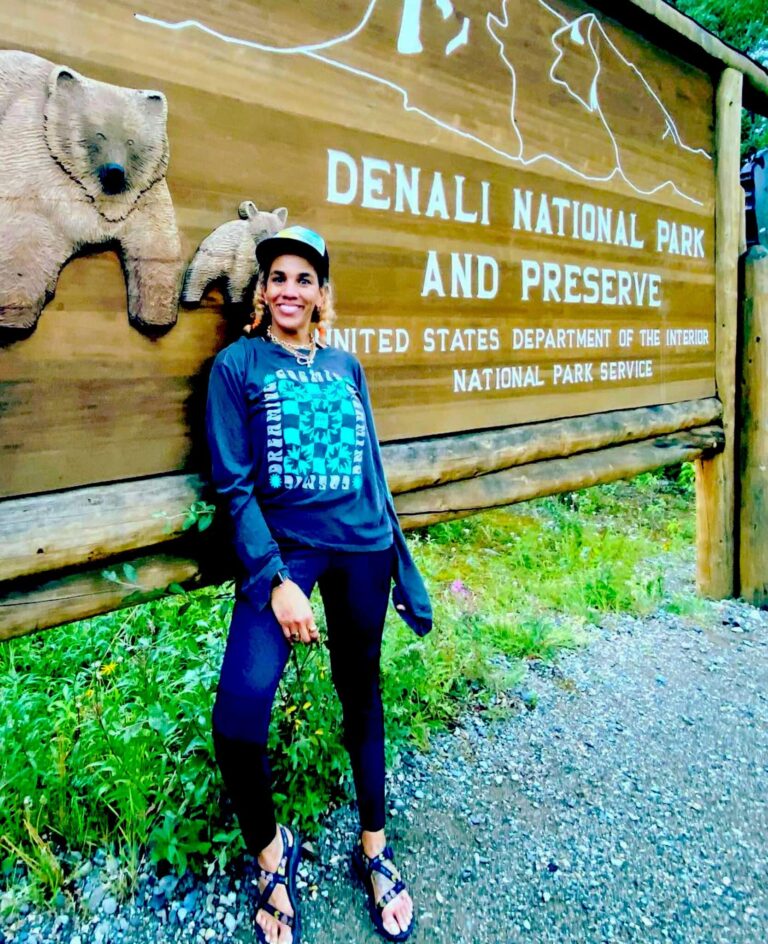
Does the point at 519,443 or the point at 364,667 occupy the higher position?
the point at 519,443

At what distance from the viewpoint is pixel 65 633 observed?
3654mm

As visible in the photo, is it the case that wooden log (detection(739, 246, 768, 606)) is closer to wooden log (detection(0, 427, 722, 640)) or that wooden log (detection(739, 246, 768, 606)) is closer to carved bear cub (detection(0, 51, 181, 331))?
wooden log (detection(0, 427, 722, 640))

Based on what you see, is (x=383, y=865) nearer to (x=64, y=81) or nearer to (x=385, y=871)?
(x=385, y=871)

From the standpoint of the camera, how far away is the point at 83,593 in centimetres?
190

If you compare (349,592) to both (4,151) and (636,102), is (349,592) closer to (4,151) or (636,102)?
(4,151)

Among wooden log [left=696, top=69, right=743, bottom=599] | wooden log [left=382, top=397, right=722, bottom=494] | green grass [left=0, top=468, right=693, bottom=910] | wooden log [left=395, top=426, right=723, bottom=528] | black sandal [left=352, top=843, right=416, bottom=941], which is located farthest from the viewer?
wooden log [left=696, top=69, right=743, bottom=599]

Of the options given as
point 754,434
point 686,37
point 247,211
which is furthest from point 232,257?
point 754,434

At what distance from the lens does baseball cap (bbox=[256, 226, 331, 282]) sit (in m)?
1.87

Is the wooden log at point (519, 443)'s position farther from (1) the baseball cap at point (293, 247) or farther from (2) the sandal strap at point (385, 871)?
(2) the sandal strap at point (385, 871)

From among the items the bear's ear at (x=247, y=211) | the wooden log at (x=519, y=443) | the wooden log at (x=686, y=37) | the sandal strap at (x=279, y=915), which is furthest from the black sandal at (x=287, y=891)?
the wooden log at (x=686, y=37)

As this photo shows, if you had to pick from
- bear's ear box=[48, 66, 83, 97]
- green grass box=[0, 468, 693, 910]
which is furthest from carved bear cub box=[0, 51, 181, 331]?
green grass box=[0, 468, 693, 910]

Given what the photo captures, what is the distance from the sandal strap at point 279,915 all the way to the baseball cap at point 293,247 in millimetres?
1640

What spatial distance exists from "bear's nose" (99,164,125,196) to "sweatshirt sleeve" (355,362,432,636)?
2.42 ft

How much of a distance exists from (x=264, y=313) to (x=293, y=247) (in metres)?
0.20
